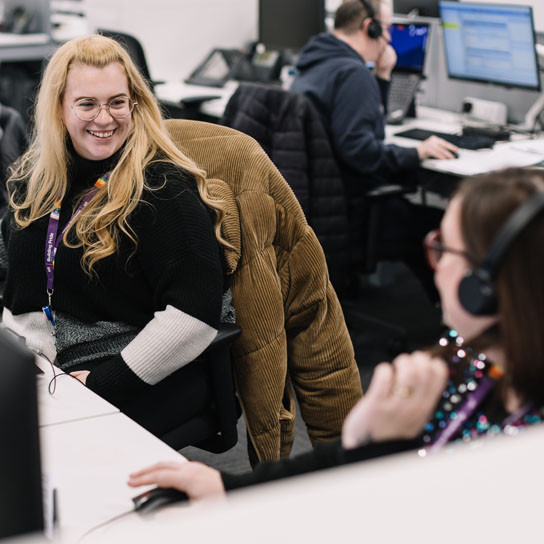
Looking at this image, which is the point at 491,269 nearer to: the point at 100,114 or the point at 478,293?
the point at 478,293

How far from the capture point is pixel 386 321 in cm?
336

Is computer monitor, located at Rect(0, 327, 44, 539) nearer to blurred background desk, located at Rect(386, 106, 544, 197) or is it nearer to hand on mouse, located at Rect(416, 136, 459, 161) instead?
blurred background desk, located at Rect(386, 106, 544, 197)

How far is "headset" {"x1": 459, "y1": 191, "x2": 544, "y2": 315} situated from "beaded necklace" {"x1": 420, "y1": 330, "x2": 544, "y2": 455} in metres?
0.12

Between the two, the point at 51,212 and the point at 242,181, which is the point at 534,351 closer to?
the point at 242,181

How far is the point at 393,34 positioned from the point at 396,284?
115 cm

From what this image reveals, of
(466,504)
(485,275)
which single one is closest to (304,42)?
(485,275)

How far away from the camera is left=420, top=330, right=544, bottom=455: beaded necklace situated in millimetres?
958

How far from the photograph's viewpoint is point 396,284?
12.6 feet

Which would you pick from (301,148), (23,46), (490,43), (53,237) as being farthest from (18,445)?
(23,46)

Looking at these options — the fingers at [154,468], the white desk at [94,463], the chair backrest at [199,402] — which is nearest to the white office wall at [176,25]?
the chair backrest at [199,402]

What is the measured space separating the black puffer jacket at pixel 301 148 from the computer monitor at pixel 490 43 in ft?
3.55

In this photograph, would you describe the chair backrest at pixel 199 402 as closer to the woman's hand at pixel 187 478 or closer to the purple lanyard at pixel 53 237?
the purple lanyard at pixel 53 237

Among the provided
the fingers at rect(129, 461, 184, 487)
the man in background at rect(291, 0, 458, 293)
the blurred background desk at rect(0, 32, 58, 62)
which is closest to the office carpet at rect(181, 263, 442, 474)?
the man in background at rect(291, 0, 458, 293)

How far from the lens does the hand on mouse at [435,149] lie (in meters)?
2.92
